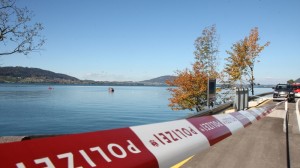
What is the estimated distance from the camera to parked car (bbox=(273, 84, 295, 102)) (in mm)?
29781

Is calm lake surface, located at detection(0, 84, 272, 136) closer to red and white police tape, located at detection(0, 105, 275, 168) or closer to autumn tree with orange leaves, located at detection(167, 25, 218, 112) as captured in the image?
autumn tree with orange leaves, located at detection(167, 25, 218, 112)

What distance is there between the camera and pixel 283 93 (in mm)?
29891

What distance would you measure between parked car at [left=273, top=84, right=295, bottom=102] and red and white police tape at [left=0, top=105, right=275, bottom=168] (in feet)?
94.1

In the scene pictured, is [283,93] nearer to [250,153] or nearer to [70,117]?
[250,153]

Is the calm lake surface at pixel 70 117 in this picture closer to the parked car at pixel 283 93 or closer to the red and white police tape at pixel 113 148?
the parked car at pixel 283 93

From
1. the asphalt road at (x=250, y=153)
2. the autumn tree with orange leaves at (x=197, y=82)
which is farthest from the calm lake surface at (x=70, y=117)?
the asphalt road at (x=250, y=153)

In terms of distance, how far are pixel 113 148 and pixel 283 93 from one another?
3138 cm

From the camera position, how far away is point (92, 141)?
2580mm

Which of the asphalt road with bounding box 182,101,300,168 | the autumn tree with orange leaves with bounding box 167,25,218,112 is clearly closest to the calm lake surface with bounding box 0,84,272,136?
→ the autumn tree with orange leaves with bounding box 167,25,218,112

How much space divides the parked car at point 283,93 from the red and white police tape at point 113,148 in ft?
94.1

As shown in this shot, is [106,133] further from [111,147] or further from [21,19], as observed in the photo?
[21,19]

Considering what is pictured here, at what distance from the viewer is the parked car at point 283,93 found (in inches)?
1172

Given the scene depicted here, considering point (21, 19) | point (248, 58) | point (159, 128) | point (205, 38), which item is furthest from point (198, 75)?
point (159, 128)

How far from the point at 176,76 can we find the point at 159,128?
39.6 m
